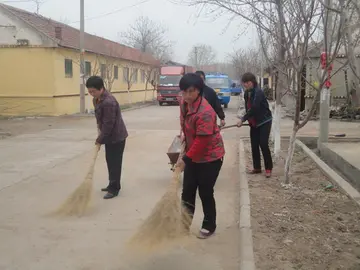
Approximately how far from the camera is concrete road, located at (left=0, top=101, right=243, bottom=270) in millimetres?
3863

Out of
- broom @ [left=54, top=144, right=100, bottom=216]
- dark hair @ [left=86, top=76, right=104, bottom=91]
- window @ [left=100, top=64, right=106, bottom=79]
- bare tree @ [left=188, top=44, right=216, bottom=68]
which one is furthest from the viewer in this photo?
bare tree @ [left=188, top=44, right=216, bottom=68]

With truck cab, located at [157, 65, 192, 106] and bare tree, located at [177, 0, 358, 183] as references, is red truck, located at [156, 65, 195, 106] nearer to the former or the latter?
truck cab, located at [157, 65, 192, 106]

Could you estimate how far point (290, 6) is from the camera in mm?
5730

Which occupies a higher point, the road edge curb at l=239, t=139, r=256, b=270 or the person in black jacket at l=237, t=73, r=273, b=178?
the person in black jacket at l=237, t=73, r=273, b=178

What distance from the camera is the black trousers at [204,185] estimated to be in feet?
13.3

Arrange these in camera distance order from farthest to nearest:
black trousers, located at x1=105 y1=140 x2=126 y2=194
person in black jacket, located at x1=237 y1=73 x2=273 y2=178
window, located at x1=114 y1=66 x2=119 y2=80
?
window, located at x1=114 y1=66 x2=119 y2=80 → person in black jacket, located at x1=237 y1=73 x2=273 y2=178 → black trousers, located at x1=105 y1=140 x2=126 y2=194

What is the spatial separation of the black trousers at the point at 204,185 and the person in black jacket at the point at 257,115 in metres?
2.38

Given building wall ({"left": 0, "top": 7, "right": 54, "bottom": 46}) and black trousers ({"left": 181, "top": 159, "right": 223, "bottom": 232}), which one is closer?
black trousers ({"left": 181, "top": 159, "right": 223, "bottom": 232})

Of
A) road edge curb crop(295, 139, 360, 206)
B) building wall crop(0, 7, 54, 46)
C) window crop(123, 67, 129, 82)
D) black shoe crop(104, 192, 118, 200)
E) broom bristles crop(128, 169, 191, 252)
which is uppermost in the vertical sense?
building wall crop(0, 7, 54, 46)

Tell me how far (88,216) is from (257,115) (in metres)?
2.99

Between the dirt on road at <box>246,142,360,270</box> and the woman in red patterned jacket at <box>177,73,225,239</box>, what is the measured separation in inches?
27.9

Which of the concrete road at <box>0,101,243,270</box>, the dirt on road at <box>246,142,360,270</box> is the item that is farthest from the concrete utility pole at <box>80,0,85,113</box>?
the dirt on road at <box>246,142,360,270</box>

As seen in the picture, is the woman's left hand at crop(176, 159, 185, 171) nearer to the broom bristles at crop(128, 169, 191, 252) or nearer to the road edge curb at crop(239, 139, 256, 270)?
the broom bristles at crop(128, 169, 191, 252)

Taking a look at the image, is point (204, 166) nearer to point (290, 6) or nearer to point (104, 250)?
point (104, 250)
